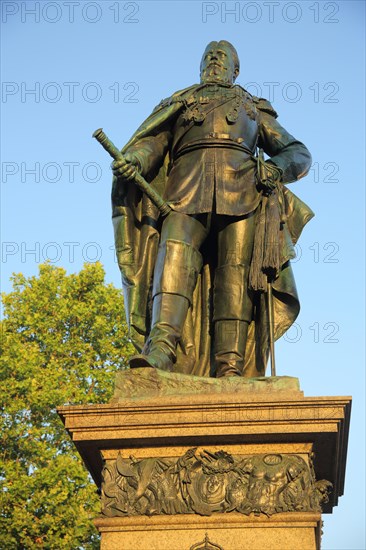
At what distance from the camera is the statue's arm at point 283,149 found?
9172mm

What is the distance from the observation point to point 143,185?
861cm

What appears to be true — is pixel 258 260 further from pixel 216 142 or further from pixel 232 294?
pixel 216 142

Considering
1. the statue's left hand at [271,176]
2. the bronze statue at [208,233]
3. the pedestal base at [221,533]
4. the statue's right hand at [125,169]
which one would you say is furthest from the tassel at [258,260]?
the pedestal base at [221,533]

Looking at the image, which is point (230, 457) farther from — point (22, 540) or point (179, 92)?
point (22, 540)

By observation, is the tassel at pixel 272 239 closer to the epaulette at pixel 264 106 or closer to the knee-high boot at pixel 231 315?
the knee-high boot at pixel 231 315

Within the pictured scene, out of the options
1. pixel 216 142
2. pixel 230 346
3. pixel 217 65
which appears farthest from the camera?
pixel 217 65

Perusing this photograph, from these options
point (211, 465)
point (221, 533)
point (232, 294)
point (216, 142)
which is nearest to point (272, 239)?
point (232, 294)

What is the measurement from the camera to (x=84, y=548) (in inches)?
854

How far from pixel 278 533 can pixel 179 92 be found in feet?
13.7

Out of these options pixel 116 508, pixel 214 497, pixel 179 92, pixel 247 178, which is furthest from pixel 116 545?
pixel 179 92

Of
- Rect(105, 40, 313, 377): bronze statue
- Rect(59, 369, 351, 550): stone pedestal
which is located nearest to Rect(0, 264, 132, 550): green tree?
Rect(105, 40, 313, 377): bronze statue

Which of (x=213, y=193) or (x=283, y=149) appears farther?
(x=283, y=149)

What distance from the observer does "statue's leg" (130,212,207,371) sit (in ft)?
26.8

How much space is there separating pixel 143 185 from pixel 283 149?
1.50m
